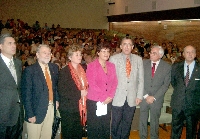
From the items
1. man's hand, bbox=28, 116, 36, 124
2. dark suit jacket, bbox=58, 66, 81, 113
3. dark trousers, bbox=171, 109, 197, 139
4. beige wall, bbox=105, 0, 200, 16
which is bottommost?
dark trousers, bbox=171, 109, 197, 139

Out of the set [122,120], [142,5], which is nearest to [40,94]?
[122,120]

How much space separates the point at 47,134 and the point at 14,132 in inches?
15.8

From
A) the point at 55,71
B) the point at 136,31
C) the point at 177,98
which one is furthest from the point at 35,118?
the point at 136,31

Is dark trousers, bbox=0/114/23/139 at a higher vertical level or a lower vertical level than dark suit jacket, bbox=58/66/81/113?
lower

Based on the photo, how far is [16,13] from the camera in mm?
16812

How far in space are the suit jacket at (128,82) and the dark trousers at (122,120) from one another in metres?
0.09

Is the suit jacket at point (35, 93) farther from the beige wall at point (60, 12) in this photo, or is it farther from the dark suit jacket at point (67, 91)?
the beige wall at point (60, 12)

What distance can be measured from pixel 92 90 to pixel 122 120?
73cm

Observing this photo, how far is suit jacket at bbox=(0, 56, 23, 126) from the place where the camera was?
2549mm

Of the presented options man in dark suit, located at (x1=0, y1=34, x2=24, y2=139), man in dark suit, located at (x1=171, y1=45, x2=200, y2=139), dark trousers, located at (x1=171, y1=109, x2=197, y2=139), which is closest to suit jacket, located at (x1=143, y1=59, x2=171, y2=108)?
man in dark suit, located at (x1=171, y1=45, x2=200, y2=139)

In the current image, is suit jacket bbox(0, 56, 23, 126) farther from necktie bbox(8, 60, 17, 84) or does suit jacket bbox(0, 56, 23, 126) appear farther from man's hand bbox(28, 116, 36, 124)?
man's hand bbox(28, 116, 36, 124)

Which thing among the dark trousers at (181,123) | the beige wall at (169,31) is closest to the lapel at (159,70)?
the dark trousers at (181,123)

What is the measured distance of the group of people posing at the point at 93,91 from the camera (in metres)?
2.66

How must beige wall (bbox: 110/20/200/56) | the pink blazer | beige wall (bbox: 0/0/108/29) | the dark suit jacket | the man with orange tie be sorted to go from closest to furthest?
1. the man with orange tie
2. the dark suit jacket
3. the pink blazer
4. beige wall (bbox: 110/20/200/56)
5. beige wall (bbox: 0/0/108/29)
